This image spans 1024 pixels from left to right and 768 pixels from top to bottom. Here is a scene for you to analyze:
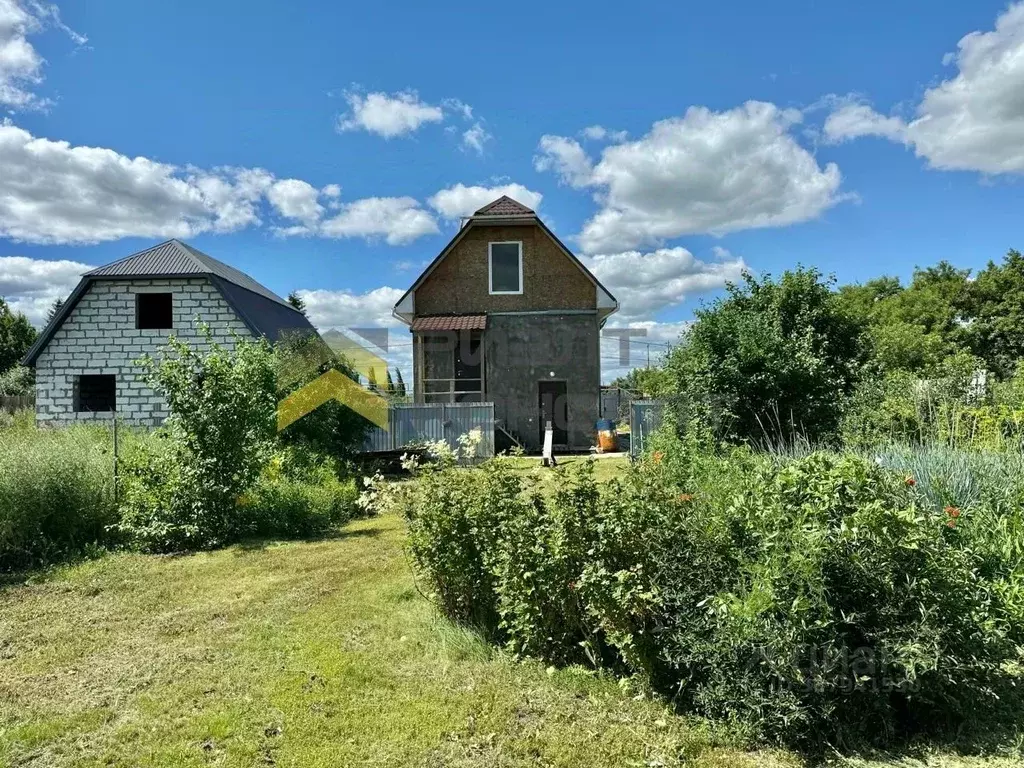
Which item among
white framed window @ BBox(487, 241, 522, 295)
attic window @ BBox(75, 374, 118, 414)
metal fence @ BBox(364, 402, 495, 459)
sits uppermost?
white framed window @ BBox(487, 241, 522, 295)

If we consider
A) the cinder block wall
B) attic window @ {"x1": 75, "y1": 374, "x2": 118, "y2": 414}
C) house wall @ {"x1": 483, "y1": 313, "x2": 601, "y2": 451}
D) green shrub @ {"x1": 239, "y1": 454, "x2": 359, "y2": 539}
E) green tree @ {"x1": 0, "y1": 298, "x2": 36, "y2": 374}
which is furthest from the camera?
green tree @ {"x1": 0, "y1": 298, "x2": 36, "y2": 374}

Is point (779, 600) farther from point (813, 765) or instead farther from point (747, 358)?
point (747, 358)

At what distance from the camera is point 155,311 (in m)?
20.6

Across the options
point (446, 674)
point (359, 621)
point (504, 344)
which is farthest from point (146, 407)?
point (446, 674)

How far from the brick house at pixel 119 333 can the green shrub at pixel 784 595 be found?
52.9ft

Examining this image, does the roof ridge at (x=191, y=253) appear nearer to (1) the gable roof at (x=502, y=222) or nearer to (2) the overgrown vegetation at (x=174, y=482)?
(1) the gable roof at (x=502, y=222)

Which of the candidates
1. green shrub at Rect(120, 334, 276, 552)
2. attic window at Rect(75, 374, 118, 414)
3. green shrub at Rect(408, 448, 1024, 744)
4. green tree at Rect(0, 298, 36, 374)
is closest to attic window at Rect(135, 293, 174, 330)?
attic window at Rect(75, 374, 118, 414)

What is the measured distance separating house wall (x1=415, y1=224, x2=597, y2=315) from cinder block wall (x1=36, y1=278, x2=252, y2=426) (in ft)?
20.6

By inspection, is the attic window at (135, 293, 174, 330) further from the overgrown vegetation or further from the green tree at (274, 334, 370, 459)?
the overgrown vegetation

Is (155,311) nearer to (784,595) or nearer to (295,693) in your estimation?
(295,693)

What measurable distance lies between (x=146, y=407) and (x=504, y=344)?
37.2 feet

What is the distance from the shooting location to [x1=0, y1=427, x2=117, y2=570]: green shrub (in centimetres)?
690

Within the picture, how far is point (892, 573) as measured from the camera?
9.92 ft

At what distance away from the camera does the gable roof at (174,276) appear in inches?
741
